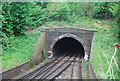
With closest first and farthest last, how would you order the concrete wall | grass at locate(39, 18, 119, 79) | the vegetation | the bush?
grass at locate(39, 18, 119, 79) < the vegetation < the bush < the concrete wall

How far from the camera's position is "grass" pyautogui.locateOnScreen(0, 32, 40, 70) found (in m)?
12.9

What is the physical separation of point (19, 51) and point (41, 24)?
9156mm

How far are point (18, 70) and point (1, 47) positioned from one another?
2.62m

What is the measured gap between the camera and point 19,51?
15.4 m

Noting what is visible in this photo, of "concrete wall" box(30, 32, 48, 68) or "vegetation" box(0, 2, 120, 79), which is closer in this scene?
"vegetation" box(0, 2, 120, 79)

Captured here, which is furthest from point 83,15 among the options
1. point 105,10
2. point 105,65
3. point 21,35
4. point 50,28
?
point 105,65

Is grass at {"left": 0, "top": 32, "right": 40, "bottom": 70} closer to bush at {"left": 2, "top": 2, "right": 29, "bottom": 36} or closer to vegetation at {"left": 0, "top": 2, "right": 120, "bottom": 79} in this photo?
vegetation at {"left": 0, "top": 2, "right": 120, "bottom": 79}

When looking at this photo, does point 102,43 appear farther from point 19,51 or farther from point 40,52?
point 19,51

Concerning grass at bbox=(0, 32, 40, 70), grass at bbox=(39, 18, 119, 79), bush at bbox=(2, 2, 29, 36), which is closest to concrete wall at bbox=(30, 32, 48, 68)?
grass at bbox=(0, 32, 40, 70)

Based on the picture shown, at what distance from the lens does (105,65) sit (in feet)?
36.7

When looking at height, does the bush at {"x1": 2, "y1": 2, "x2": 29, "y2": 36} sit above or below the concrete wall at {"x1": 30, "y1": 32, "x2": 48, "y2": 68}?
above

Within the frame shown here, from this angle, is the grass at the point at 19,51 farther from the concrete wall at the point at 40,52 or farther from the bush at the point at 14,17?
the bush at the point at 14,17

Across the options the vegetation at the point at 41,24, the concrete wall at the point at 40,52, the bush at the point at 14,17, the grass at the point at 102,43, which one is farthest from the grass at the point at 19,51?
the grass at the point at 102,43

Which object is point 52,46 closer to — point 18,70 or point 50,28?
point 50,28
